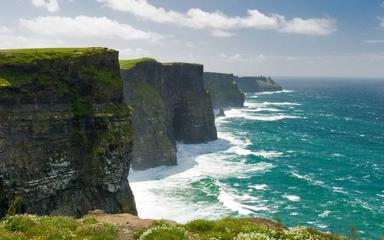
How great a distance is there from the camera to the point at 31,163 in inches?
1708

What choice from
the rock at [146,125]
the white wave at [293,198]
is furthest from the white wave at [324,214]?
the rock at [146,125]

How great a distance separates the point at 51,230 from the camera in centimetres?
2038

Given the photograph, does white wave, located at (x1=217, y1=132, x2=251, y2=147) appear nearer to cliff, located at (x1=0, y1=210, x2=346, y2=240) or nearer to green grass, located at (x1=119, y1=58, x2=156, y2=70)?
green grass, located at (x1=119, y1=58, x2=156, y2=70)

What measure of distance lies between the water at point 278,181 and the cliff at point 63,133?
1541cm

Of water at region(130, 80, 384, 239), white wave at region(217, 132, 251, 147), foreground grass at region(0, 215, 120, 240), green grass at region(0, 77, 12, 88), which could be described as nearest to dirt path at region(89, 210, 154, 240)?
foreground grass at region(0, 215, 120, 240)

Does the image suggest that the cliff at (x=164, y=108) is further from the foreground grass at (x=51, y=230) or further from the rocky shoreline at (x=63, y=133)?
the foreground grass at (x=51, y=230)

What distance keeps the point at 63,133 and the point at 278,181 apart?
47781 millimetres

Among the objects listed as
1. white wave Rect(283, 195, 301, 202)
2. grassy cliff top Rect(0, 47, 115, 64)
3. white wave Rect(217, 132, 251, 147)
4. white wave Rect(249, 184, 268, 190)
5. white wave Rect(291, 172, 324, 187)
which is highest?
grassy cliff top Rect(0, 47, 115, 64)

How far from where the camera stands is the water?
6134 centimetres

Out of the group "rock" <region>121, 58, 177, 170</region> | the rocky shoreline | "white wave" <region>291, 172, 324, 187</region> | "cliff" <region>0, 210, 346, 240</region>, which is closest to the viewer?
"cliff" <region>0, 210, 346, 240</region>

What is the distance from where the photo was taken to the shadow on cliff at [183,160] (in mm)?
82688

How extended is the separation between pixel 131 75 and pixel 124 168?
46.0 m

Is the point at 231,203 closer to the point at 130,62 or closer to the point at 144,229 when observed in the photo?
the point at 144,229

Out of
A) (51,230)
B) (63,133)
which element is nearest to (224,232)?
(51,230)
